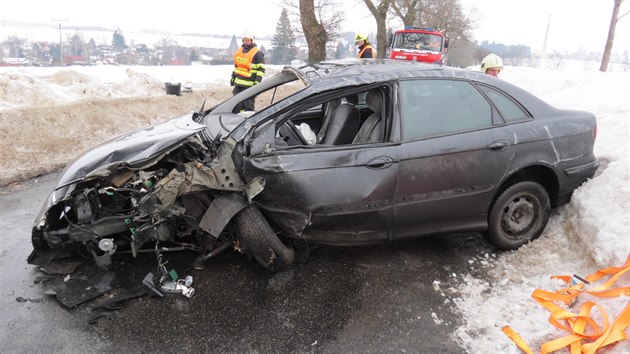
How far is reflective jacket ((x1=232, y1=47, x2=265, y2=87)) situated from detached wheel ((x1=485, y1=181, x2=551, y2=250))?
20.5ft

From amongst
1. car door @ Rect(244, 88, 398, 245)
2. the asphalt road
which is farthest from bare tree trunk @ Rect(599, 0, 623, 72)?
car door @ Rect(244, 88, 398, 245)

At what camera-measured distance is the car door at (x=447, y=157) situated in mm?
3367

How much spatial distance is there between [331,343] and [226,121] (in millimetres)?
2240

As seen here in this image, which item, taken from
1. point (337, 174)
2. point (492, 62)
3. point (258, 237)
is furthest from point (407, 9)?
point (258, 237)

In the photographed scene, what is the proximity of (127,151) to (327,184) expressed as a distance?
1674mm

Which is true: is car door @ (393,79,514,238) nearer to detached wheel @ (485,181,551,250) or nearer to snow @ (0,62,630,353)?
detached wheel @ (485,181,551,250)

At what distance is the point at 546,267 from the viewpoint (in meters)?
3.62

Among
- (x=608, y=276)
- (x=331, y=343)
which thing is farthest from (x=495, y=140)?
(x=331, y=343)

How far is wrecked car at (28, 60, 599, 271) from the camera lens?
324 centimetres

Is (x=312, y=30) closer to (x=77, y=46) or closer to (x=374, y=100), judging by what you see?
(x=374, y=100)

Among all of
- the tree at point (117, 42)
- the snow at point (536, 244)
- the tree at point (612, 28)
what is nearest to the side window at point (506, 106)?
the snow at point (536, 244)

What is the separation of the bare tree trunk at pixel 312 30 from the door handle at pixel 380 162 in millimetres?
10269

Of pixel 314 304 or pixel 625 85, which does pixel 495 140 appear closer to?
pixel 314 304

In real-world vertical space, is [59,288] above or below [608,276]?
below
